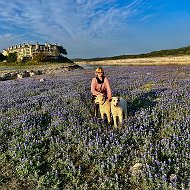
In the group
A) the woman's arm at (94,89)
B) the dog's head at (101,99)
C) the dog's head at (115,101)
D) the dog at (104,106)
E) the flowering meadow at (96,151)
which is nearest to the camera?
the flowering meadow at (96,151)

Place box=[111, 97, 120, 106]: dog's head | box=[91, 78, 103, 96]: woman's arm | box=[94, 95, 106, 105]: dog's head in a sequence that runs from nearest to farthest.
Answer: box=[111, 97, 120, 106]: dog's head, box=[94, 95, 106, 105]: dog's head, box=[91, 78, 103, 96]: woman's arm

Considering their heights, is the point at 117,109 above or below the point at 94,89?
below

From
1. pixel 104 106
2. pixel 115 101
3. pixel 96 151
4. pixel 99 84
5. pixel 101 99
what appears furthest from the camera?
pixel 99 84

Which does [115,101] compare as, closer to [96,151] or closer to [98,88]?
[98,88]

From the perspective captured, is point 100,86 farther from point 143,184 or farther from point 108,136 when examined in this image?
point 143,184

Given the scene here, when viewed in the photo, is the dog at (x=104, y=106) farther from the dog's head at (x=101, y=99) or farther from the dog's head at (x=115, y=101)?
the dog's head at (x=115, y=101)

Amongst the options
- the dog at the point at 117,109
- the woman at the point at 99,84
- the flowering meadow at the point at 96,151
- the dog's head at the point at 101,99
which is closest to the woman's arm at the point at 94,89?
the woman at the point at 99,84

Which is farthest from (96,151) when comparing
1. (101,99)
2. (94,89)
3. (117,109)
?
(94,89)

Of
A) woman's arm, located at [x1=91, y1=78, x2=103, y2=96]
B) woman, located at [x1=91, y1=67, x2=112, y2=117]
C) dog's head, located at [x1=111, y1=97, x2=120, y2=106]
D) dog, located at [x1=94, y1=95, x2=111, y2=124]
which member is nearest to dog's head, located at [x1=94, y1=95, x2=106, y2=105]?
dog, located at [x1=94, y1=95, x2=111, y2=124]

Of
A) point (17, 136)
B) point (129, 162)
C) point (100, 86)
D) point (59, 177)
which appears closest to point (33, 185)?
point (59, 177)

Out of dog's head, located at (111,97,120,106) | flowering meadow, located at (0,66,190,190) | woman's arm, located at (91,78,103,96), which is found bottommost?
flowering meadow, located at (0,66,190,190)

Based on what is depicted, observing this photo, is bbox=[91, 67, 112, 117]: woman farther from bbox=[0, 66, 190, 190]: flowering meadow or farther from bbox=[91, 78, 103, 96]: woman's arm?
bbox=[0, 66, 190, 190]: flowering meadow

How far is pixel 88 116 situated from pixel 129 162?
302 cm

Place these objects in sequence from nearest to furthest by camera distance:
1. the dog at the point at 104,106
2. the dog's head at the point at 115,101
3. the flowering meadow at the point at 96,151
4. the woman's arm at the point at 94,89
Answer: the flowering meadow at the point at 96,151, the dog's head at the point at 115,101, the dog at the point at 104,106, the woman's arm at the point at 94,89
